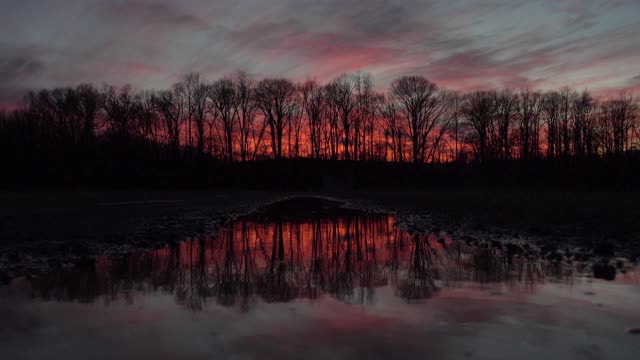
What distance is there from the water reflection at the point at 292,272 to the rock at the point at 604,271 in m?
0.47

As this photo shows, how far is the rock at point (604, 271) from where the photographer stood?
9.40 metres

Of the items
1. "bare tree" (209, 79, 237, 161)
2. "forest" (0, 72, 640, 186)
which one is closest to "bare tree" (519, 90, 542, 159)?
"forest" (0, 72, 640, 186)

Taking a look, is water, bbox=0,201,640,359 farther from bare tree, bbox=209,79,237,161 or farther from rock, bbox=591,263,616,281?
bare tree, bbox=209,79,237,161

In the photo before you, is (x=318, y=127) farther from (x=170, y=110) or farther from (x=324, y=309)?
(x=324, y=309)

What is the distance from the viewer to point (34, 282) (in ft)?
32.3

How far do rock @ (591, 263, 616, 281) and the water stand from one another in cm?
22

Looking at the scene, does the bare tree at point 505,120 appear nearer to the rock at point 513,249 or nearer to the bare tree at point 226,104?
the bare tree at point 226,104

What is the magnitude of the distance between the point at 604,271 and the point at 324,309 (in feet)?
18.8

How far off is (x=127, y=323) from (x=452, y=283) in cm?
549

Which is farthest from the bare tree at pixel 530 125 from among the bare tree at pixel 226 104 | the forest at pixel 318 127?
the bare tree at pixel 226 104

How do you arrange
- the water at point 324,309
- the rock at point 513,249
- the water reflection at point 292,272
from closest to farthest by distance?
the water at point 324,309 < the water reflection at point 292,272 < the rock at point 513,249

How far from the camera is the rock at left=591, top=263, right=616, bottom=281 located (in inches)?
370

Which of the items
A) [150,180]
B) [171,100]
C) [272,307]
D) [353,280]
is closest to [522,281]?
[353,280]

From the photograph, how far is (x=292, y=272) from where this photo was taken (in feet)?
36.7
